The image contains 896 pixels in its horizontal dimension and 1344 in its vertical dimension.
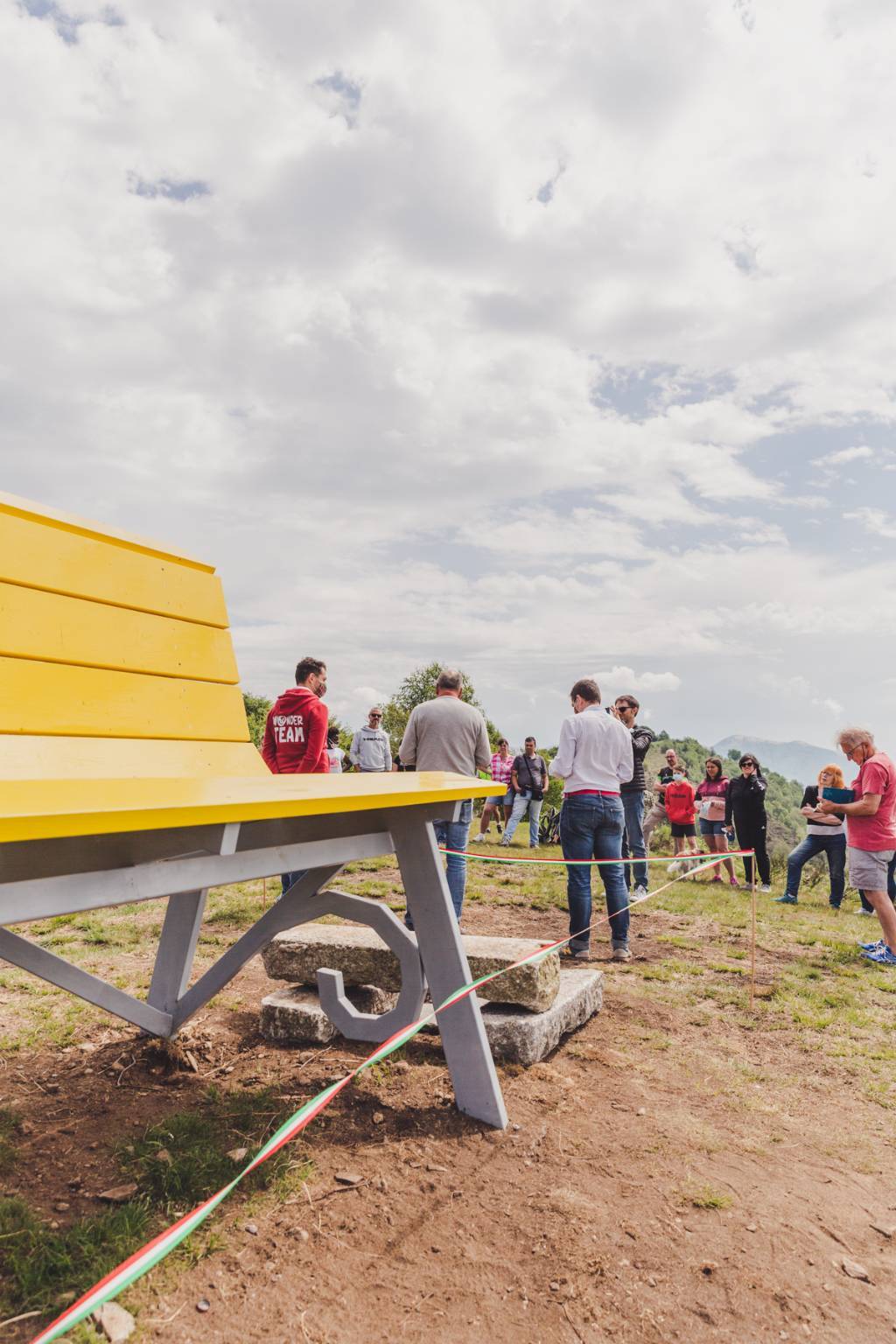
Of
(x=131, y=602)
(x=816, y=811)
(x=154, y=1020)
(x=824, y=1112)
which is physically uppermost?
(x=131, y=602)

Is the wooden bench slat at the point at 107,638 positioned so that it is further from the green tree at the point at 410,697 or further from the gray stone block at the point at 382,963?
the green tree at the point at 410,697

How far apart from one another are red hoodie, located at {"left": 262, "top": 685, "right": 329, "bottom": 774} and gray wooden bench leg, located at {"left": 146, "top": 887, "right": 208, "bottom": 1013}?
81.3 inches

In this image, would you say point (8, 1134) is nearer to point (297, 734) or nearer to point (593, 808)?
point (297, 734)

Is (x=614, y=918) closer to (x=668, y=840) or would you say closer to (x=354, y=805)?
(x=354, y=805)

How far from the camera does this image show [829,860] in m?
9.03

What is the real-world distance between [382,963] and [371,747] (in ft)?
22.9

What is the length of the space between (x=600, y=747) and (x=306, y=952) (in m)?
2.59

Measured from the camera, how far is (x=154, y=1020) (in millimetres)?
3299

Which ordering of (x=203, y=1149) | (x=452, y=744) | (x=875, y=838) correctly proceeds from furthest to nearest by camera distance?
(x=875, y=838)
(x=452, y=744)
(x=203, y=1149)

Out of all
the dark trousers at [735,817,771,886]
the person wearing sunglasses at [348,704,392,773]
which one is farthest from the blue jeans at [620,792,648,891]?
the person wearing sunglasses at [348,704,392,773]

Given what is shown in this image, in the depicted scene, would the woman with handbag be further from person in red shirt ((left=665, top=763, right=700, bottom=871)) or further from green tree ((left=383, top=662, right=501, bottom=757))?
green tree ((left=383, top=662, right=501, bottom=757))

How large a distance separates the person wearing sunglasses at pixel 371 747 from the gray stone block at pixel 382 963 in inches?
257

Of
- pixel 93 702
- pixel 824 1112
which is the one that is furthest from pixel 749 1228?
pixel 93 702

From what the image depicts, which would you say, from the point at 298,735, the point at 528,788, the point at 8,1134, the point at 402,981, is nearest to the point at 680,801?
the point at 528,788
